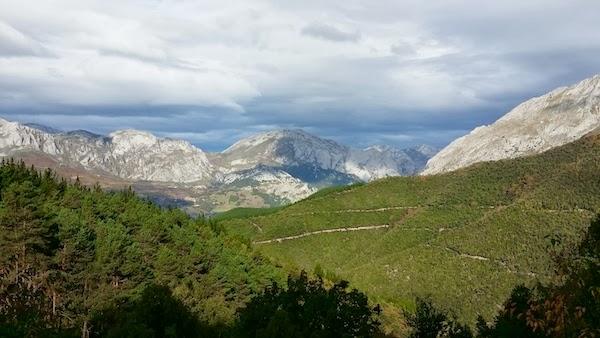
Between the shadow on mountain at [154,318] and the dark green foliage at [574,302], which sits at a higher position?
the dark green foliage at [574,302]

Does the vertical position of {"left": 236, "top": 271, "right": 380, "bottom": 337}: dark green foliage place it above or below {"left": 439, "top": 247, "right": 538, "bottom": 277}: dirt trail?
above

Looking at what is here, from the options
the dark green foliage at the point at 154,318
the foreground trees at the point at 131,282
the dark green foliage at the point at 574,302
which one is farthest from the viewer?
the foreground trees at the point at 131,282

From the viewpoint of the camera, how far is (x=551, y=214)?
590 feet

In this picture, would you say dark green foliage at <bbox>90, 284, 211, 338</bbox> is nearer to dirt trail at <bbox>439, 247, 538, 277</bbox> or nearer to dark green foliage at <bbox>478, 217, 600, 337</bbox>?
dark green foliage at <bbox>478, 217, 600, 337</bbox>

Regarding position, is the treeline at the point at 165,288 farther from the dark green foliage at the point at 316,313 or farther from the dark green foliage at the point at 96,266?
the dark green foliage at the point at 96,266

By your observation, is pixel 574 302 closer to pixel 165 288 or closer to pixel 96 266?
pixel 165 288

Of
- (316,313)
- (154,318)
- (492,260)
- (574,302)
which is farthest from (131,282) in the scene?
(492,260)

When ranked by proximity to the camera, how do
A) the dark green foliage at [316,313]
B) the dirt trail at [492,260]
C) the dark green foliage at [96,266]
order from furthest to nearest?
the dirt trail at [492,260], the dark green foliage at [96,266], the dark green foliage at [316,313]

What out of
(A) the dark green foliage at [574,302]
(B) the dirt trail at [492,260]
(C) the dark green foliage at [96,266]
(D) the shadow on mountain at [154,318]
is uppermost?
(A) the dark green foliage at [574,302]

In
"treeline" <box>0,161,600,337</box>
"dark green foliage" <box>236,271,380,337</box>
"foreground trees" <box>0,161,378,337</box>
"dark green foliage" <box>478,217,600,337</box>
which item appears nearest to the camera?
"dark green foliage" <box>478,217,600,337</box>

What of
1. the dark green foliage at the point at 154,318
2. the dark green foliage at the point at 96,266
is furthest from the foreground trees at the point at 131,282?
the dark green foliage at the point at 96,266

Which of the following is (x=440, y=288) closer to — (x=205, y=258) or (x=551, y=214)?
(x=551, y=214)

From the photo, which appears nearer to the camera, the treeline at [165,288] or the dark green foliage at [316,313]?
the treeline at [165,288]

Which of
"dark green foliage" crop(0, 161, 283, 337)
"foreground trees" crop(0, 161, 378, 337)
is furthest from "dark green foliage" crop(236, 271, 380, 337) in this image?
"dark green foliage" crop(0, 161, 283, 337)
